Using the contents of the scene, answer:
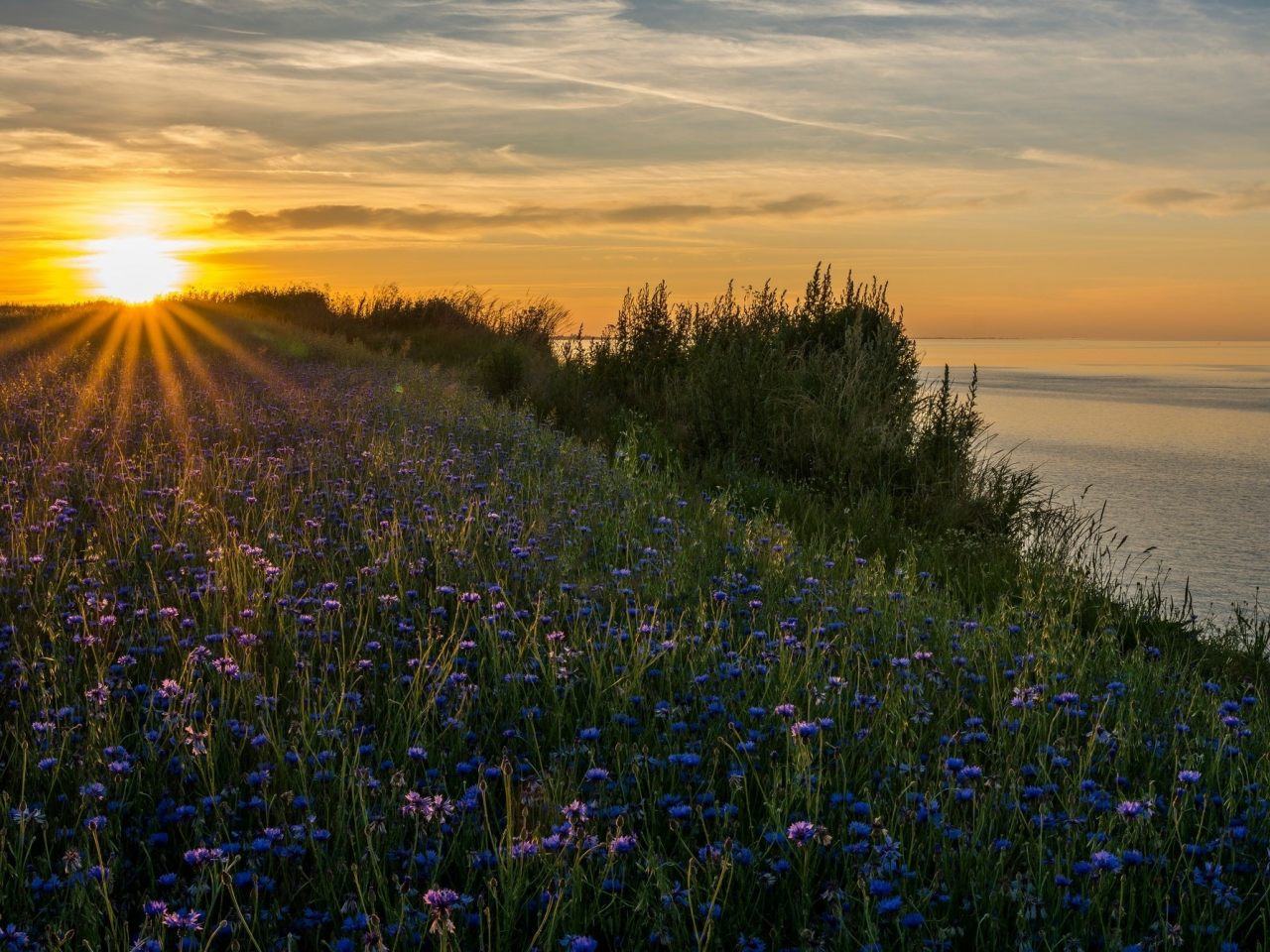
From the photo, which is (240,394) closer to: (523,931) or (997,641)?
(997,641)

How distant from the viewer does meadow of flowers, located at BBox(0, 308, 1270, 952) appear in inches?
92.0

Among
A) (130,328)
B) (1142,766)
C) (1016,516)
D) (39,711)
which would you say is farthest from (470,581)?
(130,328)

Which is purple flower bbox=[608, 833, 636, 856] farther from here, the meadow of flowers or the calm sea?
the calm sea

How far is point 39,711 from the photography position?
10.3ft

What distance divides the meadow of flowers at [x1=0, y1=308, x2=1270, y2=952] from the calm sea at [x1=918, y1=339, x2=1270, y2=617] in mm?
3858

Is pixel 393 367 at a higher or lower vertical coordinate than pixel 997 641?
higher

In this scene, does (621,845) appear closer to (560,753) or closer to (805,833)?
(805,833)

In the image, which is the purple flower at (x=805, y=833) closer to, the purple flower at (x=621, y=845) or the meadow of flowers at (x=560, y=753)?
the meadow of flowers at (x=560, y=753)

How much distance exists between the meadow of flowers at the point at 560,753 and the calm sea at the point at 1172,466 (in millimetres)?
3858

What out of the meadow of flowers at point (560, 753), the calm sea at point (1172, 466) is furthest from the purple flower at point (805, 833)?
the calm sea at point (1172, 466)

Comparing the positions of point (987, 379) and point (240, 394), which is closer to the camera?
point (240, 394)

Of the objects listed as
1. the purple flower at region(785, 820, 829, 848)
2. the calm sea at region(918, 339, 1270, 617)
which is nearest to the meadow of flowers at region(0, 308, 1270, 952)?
the purple flower at region(785, 820, 829, 848)

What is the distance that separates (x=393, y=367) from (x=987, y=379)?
31.0 metres

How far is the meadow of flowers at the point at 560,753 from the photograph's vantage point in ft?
7.66
